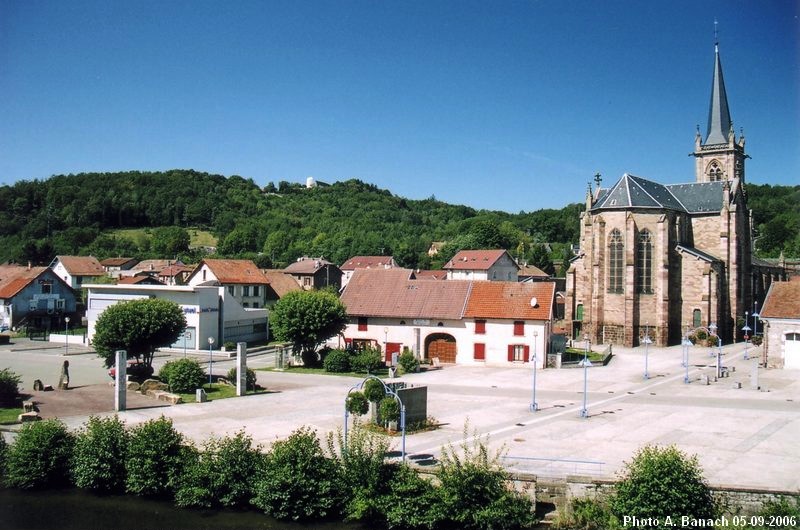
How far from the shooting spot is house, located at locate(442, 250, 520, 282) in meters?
89.8

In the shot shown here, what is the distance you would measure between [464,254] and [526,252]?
43.2m

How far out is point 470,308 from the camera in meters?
44.8

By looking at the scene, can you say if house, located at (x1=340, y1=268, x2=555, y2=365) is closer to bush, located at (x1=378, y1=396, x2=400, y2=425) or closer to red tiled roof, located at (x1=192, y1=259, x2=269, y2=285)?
red tiled roof, located at (x1=192, y1=259, x2=269, y2=285)

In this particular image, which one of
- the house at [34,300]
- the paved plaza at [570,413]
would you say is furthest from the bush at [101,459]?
the house at [34,300]

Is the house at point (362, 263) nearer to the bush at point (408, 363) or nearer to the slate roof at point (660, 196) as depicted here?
the slate roof at point (660, 196)

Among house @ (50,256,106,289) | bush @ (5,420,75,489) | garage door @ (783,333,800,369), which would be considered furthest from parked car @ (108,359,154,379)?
house @ (50,256,106,289)

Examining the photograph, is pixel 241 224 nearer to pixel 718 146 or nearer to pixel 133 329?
pixel 718 146

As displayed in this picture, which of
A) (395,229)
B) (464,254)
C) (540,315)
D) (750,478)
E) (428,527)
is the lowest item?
(428,527)

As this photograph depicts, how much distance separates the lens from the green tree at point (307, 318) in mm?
40969

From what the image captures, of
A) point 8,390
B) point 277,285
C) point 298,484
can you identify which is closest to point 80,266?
point 277,285

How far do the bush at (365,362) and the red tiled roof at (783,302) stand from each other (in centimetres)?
2375

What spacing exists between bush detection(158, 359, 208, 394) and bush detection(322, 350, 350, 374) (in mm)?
8939

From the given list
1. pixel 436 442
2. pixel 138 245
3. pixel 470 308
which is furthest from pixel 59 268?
pixel 436 442

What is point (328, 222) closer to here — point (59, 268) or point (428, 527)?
point (59, 268)
